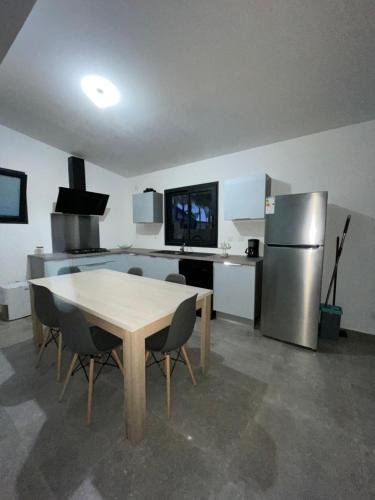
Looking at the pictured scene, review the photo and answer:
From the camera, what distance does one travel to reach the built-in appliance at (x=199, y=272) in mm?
3171

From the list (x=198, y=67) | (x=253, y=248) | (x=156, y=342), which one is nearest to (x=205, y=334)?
(x=156, y=342)

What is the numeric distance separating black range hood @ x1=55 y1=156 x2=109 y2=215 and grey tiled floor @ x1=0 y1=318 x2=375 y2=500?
250cm

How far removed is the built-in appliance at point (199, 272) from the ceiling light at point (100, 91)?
227cm

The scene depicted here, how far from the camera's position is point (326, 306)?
2.70m

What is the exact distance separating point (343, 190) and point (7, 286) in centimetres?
477

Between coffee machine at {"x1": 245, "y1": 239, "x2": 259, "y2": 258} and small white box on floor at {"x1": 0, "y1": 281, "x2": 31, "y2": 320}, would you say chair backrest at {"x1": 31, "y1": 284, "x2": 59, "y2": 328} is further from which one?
coffee machine at {"x1": 245, "y1": 239, "x2": 259, "y2": 258}

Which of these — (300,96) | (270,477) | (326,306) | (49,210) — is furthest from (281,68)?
(49,210)

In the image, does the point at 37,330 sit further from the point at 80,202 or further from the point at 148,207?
the point at 148,207

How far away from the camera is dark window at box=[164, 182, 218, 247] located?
3749 millimetres

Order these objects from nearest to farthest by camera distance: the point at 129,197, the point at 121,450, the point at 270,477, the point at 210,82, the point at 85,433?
the point at 270,477 → the point at 121,450 → the point at 85,433 → the point at 210,82 → the point at 129,197

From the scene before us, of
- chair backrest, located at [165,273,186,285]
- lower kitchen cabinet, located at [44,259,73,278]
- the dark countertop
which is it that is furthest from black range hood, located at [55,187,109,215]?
chair backrest, located at [165,273,186,285]

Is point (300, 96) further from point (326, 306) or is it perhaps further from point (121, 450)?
point (121, 450)

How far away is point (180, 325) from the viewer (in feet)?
4.87

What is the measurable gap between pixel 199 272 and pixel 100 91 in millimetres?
2538
